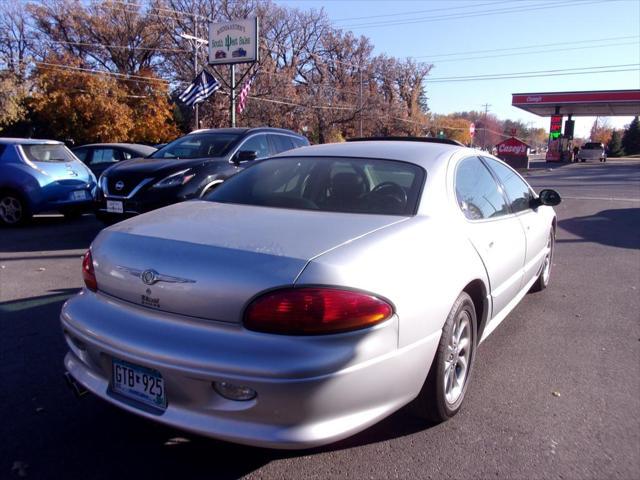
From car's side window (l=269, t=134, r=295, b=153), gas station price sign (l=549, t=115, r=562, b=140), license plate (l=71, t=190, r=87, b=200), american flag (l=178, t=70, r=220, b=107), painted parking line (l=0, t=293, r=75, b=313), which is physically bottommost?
painted parking line (l=0, t=293, r=75, b=313)

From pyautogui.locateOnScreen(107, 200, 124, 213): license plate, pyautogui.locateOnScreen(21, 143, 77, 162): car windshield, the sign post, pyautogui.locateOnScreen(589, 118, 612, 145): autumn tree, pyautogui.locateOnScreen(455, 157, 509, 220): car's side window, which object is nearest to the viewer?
pyautogui.locateOnScreen(455, 157, 509, 220): car's side window

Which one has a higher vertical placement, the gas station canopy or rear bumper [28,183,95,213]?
the gas station canopy

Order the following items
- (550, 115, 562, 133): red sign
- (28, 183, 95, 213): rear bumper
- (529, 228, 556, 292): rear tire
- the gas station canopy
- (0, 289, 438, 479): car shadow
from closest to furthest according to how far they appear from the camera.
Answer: (0, 289, 438, 479): car shadow, (529, 228, 556, 292): rear tire, (28, 183, 95, 213): rear bumper, the gas station canopy, (550, 115, 562, 133): red sign

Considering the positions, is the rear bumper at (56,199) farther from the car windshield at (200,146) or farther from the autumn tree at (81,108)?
the autumn tree at (81,108)

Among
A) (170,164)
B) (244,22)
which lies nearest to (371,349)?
(170,164)

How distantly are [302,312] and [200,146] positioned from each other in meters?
6.76

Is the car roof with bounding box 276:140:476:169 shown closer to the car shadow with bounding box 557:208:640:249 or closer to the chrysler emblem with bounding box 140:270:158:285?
the chrysler emblem with bounding box 140:270:158:285

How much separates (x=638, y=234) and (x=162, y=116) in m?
30.6

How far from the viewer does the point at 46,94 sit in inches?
1219

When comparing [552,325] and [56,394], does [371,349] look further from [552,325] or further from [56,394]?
[552,325]

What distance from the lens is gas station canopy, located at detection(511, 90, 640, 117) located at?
141 feet

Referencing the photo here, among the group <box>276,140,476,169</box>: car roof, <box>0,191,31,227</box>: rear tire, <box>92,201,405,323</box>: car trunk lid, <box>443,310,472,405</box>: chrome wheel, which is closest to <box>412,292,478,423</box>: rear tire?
<box>443,310,472,405</box>: chrome wheel

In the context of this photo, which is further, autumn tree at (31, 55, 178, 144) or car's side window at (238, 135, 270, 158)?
autumn tree at (31, 55, 178, 144)

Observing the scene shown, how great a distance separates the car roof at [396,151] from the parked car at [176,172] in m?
3.75
